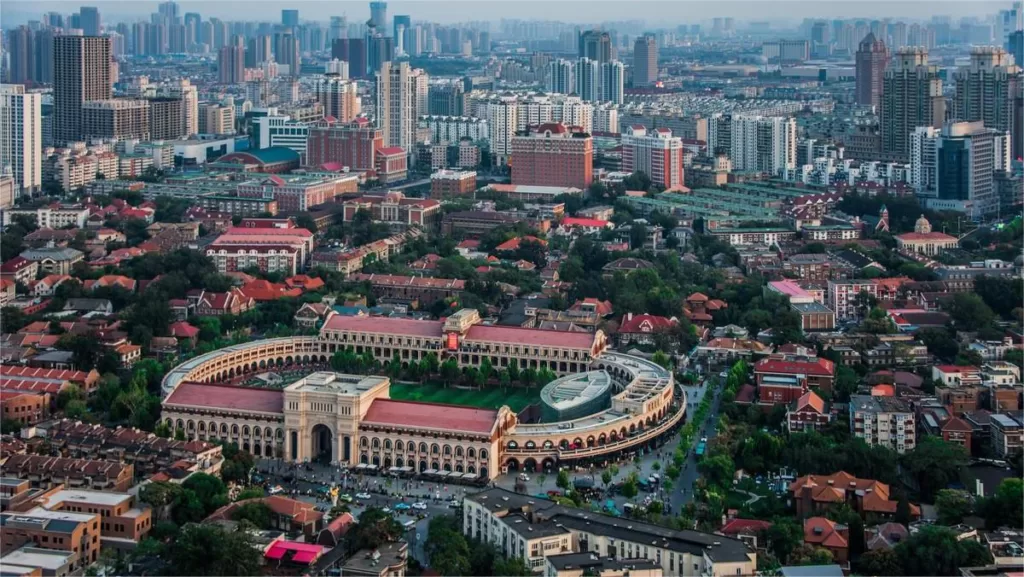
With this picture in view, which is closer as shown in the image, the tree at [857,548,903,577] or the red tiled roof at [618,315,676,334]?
the tree at [857,548,903,577]

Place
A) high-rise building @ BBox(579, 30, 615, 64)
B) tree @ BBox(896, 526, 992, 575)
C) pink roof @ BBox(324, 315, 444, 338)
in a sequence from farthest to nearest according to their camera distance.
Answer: high-rise building @ BBox(579, 30, 615, 64) < pink roof @ BBox(324, 315, 444, 338) < tree @ BBox(896, 526, 992, 575)

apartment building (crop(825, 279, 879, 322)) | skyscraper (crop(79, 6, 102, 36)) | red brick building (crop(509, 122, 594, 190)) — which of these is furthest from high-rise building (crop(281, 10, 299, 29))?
apartment building (crop(825, 279, 879, 322))

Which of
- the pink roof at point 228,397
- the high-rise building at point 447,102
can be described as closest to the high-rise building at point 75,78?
the high-rise building at point 447,102

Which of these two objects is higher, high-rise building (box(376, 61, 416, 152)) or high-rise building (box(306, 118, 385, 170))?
high-rise building (box(376, 61, 416, 152))

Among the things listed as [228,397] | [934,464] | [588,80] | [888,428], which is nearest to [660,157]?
[588,80]

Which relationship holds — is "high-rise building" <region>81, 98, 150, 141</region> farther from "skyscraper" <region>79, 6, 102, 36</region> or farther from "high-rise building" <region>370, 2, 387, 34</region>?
"high-rise building" <region>370, 2, 387, 34</region>

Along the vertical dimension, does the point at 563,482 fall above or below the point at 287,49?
below

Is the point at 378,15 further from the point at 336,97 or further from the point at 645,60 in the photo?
the point at 336,97
